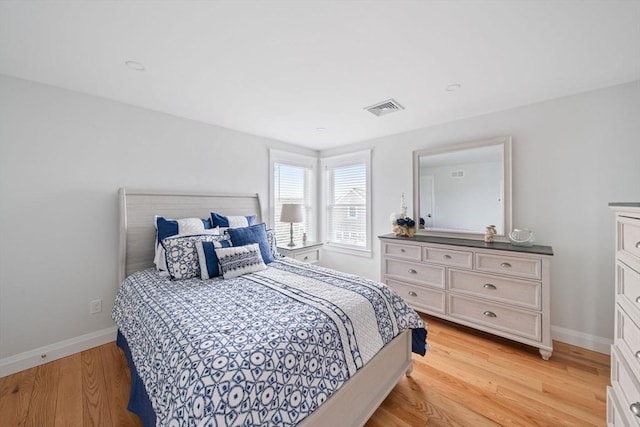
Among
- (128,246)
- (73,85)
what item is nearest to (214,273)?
(128,246)

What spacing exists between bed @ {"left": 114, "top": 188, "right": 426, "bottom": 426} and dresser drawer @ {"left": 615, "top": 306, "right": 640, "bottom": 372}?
1.03 m

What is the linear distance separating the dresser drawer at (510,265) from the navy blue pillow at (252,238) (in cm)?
211

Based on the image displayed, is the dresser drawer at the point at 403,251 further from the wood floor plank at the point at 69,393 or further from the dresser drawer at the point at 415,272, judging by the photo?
the wood floor plank at the point at 69,393

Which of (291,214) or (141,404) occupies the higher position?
(291,214)

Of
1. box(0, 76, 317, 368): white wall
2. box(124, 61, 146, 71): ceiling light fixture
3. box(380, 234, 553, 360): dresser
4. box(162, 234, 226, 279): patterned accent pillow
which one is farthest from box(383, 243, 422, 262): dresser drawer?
box(124, 61, 146, 71): ceiling light fixture

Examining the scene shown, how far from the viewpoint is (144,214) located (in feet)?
8.27

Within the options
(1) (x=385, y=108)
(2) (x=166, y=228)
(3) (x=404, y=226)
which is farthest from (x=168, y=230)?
(3) (x=404, y=226)

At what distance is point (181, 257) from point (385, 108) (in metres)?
2.45

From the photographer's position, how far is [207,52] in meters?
1.68

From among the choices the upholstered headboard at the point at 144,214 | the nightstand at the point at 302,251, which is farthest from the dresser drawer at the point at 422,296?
the upholstered headboard at the point at 144,214

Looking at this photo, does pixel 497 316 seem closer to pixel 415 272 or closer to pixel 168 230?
pixel 415 272

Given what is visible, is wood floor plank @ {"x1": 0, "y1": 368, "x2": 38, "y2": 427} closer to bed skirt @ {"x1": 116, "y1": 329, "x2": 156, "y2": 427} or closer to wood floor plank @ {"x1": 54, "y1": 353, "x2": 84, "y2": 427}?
wood floor plank @ {"x1": 54, "y1": 353, "x2": 84, "y2": 427}

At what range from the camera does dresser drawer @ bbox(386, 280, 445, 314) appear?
2689 mm

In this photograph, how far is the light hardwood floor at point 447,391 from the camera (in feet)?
5.06
